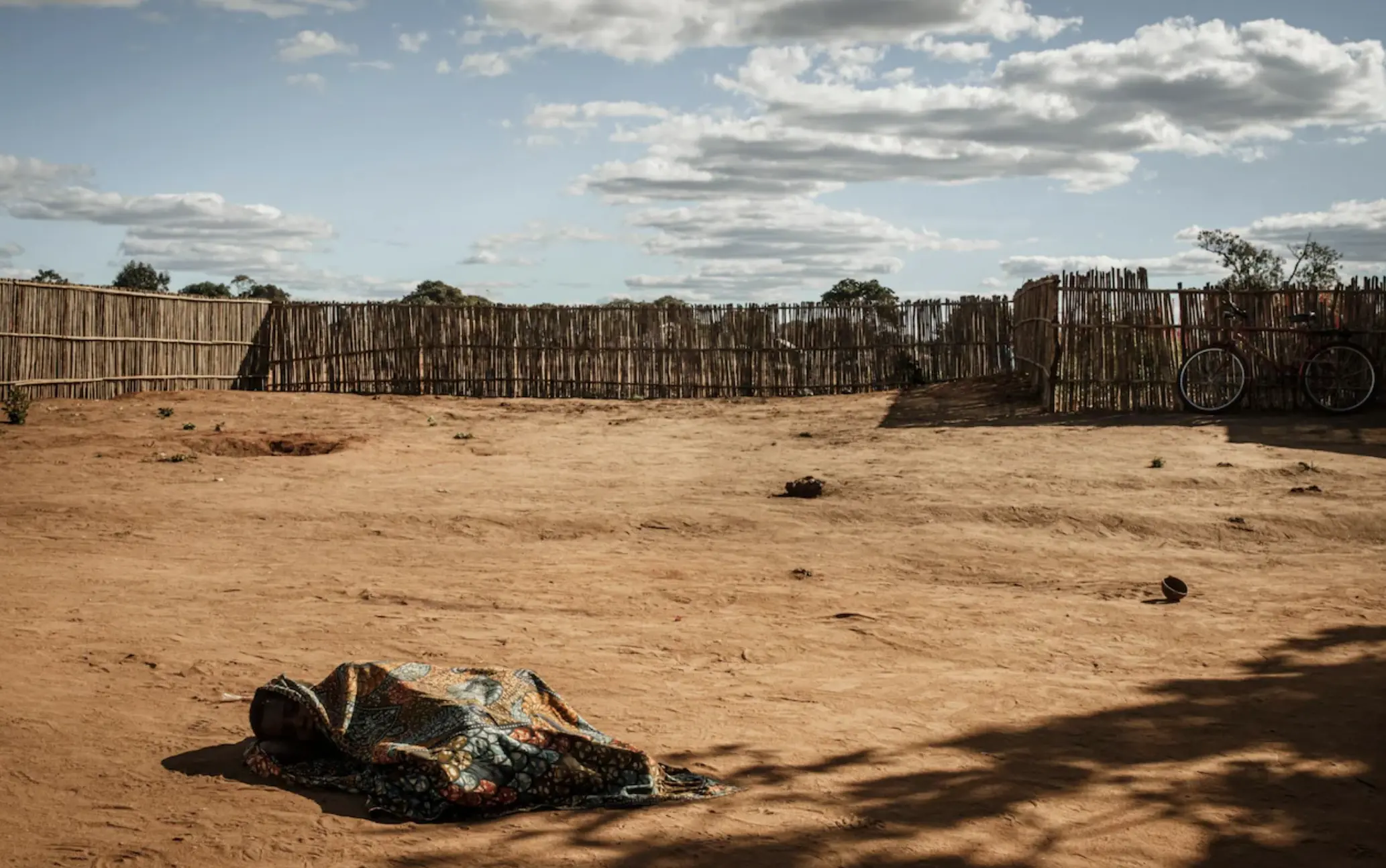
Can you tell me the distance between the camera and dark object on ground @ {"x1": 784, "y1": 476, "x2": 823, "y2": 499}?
9379mm

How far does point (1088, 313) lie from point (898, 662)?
1027 centimetres

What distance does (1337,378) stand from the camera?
45.6 ft

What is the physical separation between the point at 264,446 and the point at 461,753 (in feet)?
31.1

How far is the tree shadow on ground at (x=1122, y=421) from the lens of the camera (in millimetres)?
11977

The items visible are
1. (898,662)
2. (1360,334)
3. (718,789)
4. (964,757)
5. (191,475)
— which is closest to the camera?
(718,789)

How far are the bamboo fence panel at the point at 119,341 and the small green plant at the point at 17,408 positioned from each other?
124cm

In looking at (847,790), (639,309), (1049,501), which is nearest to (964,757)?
(847,790)

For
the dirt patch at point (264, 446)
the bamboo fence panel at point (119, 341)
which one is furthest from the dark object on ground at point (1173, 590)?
the bamboo fence panel at point (119, 341)

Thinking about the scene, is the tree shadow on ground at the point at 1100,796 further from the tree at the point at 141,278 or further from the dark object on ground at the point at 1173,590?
the tree at the point at 141,278

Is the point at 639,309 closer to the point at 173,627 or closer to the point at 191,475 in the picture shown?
the point at 191,475

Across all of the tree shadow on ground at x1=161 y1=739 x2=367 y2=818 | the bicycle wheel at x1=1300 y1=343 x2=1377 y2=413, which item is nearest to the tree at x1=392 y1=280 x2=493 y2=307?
the bicycle wheel at x1=1300 y1=343 x2=1377 y2=413

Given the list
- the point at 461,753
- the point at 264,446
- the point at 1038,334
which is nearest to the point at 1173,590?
the point at 461,753

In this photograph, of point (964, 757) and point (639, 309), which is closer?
point (964, 757)

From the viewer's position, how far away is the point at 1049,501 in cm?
909
